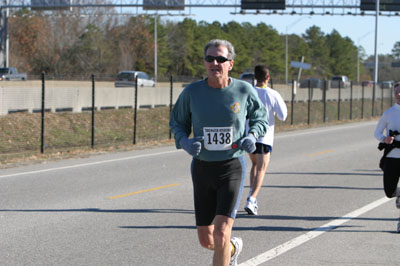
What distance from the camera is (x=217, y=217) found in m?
5.18

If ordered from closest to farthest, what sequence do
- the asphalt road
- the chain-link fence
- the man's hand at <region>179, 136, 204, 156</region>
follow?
the man's hand at <region>179, 136, 204, 156</region> < the asphalt road < the chain-link fence

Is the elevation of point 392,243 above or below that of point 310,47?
below

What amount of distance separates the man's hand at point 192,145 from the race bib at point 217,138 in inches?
2.2

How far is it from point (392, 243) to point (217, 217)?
3.02 meters

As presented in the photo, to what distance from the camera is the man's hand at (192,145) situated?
504 cm

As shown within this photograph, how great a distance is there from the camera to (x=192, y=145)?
506 cm

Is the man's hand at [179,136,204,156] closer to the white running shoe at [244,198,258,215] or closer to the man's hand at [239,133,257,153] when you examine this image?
the man's hand at [239,133,257,153]

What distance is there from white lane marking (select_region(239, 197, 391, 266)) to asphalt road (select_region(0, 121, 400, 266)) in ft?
0.04

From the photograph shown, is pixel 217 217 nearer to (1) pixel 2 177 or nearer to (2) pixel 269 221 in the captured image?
(2) pixel 269 221

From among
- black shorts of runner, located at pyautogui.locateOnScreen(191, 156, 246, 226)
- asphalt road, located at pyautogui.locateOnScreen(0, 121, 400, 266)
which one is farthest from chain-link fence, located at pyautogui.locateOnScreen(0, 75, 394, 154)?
black shorts of runner, located at pyautogui.locateOnScreen(191, 156, 246, 226)

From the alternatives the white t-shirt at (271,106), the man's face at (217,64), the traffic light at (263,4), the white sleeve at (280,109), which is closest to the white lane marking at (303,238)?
the white t-shirt at (271,106)

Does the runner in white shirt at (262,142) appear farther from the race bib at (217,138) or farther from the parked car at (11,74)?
the parked car at (11,74)

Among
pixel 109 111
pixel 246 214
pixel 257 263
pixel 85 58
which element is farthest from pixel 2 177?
pixel 85 58

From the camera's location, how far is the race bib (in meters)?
5.17
